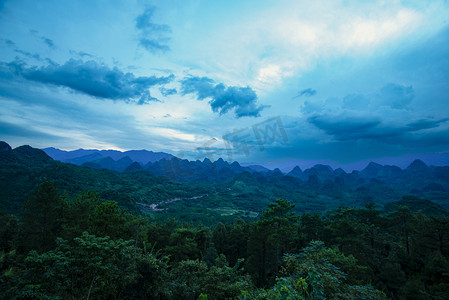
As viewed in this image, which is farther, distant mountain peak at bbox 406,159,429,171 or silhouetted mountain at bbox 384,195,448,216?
distant mountain peak at bbox 406,159,429,171

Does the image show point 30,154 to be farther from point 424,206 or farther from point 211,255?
point 424,206

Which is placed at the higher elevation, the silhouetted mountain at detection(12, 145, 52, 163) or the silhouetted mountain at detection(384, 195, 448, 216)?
the silhouetted mountain at detection(12, 145, 52, 163)

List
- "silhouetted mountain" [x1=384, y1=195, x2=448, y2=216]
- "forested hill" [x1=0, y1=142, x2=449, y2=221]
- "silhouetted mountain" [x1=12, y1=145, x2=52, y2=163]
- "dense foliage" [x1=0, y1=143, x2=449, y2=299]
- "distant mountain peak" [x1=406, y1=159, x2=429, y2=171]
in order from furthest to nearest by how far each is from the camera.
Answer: "distant mountain peak" [x1=406, y1=159, x2=429, y2=171], "silhouetted mountain" [x1=12, y1=145, x2=52, y2=163], "forested hill" [x1=0, y1=142, x2=449, y2=221], "silhouetted mountain" [x1=384, y1=195, x2=448, y2=216], "dense foliage" [x1=0, y1=143, x2=449, y2=299]

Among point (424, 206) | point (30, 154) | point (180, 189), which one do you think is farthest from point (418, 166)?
point (30, 154)

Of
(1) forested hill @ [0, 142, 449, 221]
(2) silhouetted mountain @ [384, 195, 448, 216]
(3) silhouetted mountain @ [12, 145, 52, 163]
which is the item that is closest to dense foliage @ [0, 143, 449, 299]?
(1) forested hill @ [0, 142, 449, 221]

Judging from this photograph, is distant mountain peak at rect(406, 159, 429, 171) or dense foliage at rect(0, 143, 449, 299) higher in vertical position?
distant mountain peak at rect(406, 159, 429, 171)

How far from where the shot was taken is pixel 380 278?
1527cm

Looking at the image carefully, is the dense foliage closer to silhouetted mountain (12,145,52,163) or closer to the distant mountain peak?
silhouetted mountain (12,145,52,163)

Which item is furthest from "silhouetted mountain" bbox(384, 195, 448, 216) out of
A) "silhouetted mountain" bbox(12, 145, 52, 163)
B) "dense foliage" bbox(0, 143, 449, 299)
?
"silhouetted mountain" bbox(12, 145, 52, 163)

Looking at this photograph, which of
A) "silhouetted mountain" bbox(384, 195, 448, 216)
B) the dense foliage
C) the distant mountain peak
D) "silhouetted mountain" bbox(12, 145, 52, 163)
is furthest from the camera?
the distant mountain peak

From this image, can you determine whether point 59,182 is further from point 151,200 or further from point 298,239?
point 298,239

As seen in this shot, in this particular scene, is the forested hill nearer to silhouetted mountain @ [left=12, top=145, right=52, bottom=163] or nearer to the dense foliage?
silhouetted mountain @ [left=12, top=145, right=52, bottom=163]

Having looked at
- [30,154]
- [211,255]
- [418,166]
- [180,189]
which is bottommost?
[180,189]

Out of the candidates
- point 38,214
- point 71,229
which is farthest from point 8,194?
point 71,229
